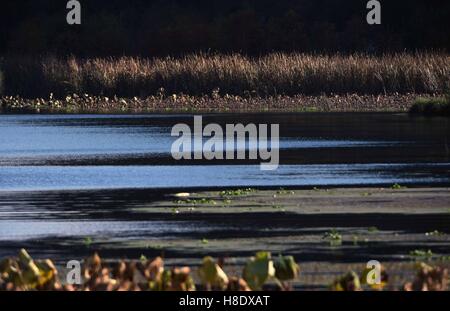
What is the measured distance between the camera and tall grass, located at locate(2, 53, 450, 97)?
5894 cm

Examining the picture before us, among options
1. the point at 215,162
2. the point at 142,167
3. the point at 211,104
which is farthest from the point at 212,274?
the point at 211,104

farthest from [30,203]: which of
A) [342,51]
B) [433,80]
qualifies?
[342,51]

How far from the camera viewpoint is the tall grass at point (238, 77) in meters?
58.9

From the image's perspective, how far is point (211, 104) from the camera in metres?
58.2

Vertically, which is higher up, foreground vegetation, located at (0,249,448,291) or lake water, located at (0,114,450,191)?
lake water, located at (0,114,450,191)

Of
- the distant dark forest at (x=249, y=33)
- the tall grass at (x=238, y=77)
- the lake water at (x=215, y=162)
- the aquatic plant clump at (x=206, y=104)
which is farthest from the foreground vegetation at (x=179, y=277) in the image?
the distant dark forest at (x=249, y=33)

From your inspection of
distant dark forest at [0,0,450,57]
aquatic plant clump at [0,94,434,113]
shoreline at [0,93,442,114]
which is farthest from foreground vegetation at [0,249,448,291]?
distant dark forest at [0,0,450,57]

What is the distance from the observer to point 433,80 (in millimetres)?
57750

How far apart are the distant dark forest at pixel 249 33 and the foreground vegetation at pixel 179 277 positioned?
71848mm

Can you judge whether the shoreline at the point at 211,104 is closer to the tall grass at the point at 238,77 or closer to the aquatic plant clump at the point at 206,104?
the aquatic plant clump at the point at 206,104

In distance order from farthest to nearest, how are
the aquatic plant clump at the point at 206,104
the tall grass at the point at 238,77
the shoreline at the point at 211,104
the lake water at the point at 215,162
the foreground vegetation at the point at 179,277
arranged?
the tall grass at the point at 238,77 → the aquatic plant clump at the point at 206,104 → the shoreline at the point at 211,104 → the lake water at the point at 215,162 → the foreground vegetation at the point at 179,277

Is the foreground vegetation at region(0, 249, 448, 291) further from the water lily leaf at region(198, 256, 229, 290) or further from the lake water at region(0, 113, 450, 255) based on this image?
the lake water at region(0, 113, 450, 255)

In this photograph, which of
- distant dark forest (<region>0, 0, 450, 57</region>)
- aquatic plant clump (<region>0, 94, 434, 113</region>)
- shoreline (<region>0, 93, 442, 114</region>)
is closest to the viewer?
shoreline (<region>0, 93, 442, 114</region>)

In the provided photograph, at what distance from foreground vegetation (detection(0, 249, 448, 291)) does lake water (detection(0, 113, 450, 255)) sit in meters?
4.37
